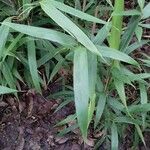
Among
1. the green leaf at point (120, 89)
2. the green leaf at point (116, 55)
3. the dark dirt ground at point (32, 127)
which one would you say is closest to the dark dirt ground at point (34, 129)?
the dark dirt ground at point (32, 127)

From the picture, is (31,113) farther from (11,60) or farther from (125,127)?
(125,127)

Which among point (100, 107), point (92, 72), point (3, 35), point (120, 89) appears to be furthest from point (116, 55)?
point (3, 35)

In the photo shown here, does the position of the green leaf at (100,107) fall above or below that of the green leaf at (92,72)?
below

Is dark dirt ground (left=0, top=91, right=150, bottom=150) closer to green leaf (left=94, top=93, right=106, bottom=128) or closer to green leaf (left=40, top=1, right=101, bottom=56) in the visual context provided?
green leaf (left=94, top=93, right=106, bottom=128)

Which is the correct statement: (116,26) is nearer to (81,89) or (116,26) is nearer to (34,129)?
(81,89)

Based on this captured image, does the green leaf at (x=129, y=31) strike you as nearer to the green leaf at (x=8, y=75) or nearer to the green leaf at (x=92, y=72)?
the green leaf at (x=92, y=72)

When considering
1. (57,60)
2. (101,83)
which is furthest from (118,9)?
(57,60)

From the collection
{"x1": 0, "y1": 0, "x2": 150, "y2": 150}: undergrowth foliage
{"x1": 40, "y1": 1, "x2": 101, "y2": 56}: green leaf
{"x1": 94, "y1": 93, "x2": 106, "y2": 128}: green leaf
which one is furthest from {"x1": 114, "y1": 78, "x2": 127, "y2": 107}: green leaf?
{"x1": 40, "y1": 1, "x2": 101, "y2": 56}: green leaf

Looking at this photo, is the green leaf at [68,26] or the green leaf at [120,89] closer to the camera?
the green leaf at [68,26]
